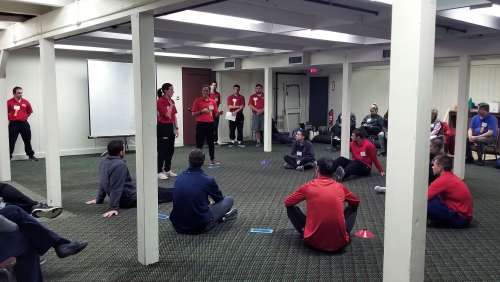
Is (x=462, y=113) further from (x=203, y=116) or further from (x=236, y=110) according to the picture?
(x=236, y=110)

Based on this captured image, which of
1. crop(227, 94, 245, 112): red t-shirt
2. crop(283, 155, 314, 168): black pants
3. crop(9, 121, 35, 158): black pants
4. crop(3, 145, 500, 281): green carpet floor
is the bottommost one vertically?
crop(3, 145, 500, 281): green carpet floor

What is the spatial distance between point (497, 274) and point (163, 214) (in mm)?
3400

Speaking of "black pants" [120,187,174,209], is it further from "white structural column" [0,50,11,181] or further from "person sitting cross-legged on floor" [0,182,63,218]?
"white structural column" [0,50,11,181]

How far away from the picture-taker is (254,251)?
3.82 meters

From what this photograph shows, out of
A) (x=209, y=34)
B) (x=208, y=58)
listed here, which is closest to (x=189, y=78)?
(x=208, y=58)

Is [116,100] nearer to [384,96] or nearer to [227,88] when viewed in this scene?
[227,88]

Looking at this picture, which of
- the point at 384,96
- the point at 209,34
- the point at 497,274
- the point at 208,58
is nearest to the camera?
the point at 497,274

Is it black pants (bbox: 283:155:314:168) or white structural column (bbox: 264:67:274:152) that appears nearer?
black pants (bbox: 283:155:314:168)

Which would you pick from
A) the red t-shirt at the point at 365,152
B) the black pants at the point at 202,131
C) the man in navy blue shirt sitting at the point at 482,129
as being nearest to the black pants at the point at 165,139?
the black pants at the point at 202,131

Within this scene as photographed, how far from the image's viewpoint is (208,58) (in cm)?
1169

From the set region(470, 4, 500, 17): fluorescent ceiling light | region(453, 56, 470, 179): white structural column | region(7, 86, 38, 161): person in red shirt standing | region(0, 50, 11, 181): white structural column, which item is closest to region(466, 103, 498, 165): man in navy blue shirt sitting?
region(453, 56, 470, 179): white structural column

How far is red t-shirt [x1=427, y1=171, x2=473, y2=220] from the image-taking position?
4.30m

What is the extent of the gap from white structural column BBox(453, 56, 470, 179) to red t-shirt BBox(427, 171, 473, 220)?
3117mm

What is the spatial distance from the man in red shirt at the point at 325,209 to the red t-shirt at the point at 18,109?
6.96m
